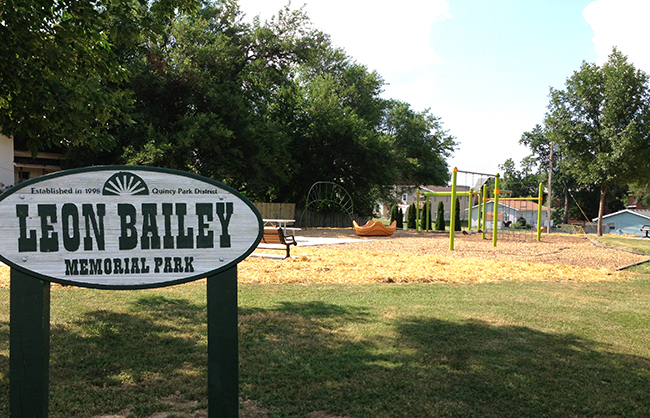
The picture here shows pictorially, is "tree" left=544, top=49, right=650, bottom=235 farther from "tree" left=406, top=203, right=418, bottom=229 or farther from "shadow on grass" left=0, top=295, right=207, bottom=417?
"shadow on grass" left=0, top=295, right=207, bottom=417

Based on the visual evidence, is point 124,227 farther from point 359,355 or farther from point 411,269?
point 411,269

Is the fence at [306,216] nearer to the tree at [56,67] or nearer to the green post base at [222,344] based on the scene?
the tree at [56,67]

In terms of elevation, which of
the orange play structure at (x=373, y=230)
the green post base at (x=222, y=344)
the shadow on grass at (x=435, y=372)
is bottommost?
the shadow on grass at (x=435, y=372)

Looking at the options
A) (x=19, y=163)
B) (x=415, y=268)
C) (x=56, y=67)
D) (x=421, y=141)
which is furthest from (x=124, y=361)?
(x=421, y=141)

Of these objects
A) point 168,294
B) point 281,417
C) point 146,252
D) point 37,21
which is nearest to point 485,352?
point 281,417

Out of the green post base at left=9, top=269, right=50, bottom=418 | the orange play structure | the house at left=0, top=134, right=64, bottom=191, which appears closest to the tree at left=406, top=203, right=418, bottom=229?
the orange play structure

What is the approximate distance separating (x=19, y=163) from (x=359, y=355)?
3159cm

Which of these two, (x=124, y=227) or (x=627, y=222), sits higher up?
(x=124, y=227)

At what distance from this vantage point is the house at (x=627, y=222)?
4756cm

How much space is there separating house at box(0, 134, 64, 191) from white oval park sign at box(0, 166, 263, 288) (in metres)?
28.0

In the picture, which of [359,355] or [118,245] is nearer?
[118,245]

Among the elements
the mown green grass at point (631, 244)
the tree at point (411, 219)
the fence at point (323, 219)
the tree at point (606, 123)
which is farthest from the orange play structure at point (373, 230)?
the tree at point (606, 123)

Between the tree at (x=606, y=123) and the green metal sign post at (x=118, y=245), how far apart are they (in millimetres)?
33322

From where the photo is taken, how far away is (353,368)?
4438mm
